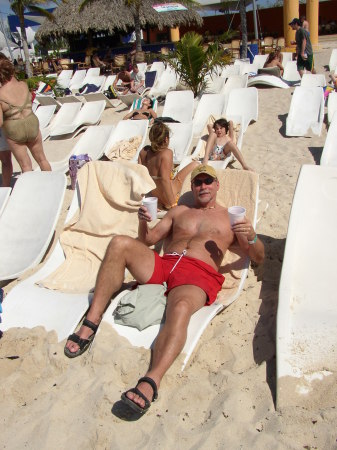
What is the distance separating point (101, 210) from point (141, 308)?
1.49 m

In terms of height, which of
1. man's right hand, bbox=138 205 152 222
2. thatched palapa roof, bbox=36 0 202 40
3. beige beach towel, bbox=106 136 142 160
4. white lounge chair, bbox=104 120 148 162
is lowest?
beige beach towel, bbox=106 136 142 160

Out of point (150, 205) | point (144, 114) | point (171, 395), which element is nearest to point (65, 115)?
point (144, 114)

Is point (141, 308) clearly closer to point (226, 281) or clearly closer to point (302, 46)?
point (226, 281)

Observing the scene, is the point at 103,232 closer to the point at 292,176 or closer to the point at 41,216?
the point at 41,216

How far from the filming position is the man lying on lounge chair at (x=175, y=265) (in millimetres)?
2354

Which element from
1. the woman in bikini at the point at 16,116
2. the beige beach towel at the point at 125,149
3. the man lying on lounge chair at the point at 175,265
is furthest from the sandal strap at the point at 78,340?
the beige beach towel at the point at 125,149

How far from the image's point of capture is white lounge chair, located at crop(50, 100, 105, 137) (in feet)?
26.9

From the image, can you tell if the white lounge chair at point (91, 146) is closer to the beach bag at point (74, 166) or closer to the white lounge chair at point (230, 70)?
the beach bag at point (74, 166)

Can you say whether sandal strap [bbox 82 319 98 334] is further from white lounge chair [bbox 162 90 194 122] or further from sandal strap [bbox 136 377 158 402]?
white lounge chair [bbox 162 90 194 122]

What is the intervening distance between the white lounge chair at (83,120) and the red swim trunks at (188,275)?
19.0 ft

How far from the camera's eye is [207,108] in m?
7.50

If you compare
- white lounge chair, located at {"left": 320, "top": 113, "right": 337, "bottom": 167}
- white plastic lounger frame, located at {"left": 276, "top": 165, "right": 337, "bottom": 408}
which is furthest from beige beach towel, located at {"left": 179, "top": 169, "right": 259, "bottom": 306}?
white lounge chair, located at {"left": 320, "top": 113, "right": 337, "bottom": 167}

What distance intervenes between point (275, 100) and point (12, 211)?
6.27 meters

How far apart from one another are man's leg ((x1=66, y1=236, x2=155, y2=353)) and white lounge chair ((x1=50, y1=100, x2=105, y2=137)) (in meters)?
5.75
